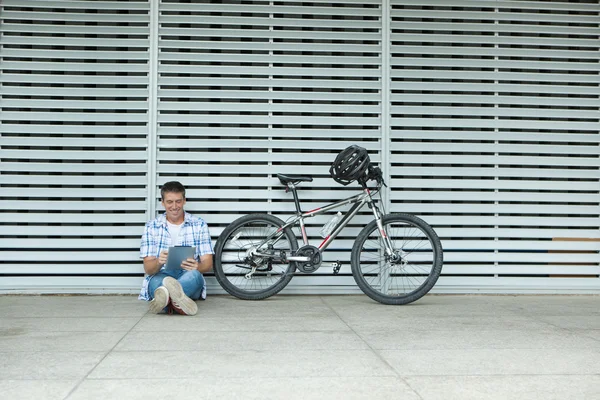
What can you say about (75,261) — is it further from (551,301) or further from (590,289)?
(590,289)

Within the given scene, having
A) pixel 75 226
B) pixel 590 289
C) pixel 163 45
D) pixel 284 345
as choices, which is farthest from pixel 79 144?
pixel 590 289

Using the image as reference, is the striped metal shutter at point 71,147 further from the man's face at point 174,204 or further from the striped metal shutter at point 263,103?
the man's face at point 174,204

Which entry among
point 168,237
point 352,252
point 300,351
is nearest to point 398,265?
point 352,252

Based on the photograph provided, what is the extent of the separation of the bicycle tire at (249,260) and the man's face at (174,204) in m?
0.45

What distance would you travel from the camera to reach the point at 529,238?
6.04 m

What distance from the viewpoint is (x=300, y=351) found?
343 centimetres

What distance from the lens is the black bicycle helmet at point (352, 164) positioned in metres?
5.34

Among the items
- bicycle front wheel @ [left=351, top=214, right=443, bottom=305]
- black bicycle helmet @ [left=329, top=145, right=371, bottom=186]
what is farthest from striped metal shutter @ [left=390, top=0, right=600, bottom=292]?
black bicycle helmet @ [left=329, top=145, right=371, bottom=186]

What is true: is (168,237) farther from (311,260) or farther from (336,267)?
(336,267)

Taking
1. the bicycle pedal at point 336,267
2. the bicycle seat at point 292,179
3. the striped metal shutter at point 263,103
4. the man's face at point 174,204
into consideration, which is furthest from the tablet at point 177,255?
the bicycle pedal at point 336,267

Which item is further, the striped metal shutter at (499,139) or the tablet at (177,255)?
the striped metal shutter at (499,139)

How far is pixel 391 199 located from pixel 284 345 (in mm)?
2620

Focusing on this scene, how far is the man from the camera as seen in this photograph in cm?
508

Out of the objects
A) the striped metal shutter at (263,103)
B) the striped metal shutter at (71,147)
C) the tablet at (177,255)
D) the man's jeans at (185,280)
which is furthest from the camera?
the striped metal shutter at (263,103)
